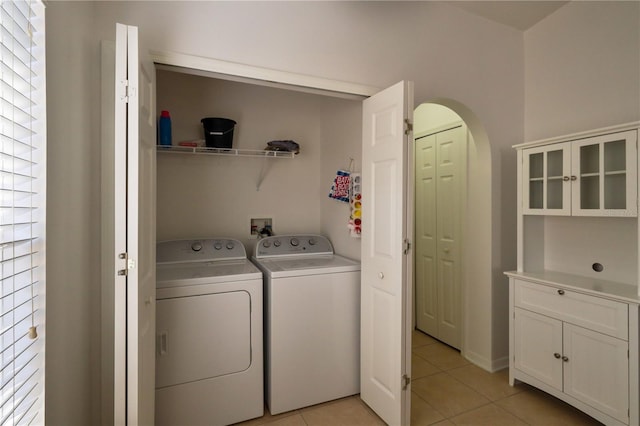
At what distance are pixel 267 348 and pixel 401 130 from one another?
5.19ft

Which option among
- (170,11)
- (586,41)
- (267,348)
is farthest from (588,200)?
(170,11)

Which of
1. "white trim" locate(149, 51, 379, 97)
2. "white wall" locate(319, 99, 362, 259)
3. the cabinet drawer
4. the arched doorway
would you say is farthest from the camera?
the arched doorway

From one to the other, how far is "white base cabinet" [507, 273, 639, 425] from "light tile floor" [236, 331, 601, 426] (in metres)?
0.13

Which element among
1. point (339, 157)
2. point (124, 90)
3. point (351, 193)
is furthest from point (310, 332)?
point (124, 90)

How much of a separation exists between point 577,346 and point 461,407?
81 cm

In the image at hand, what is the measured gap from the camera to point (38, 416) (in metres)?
1.04

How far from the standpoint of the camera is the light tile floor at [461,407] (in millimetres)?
2027

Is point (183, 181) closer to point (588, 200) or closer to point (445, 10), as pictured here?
point (445, 10)

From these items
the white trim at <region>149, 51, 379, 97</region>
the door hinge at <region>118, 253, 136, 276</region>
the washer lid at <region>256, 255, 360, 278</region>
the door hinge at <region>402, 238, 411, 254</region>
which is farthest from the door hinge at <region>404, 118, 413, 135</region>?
the door hinge at <region>118, 253, 136, 276</region>

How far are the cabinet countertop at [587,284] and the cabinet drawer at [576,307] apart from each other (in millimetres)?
36

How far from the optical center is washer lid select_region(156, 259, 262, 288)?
1.86 metres

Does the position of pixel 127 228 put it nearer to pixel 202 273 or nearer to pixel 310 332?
pixel 202 273

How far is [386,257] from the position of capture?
194cm

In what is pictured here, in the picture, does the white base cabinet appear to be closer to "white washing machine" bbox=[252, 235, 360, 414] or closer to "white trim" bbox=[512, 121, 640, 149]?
"white trim" bbox=[512, 121, 640, 149]
